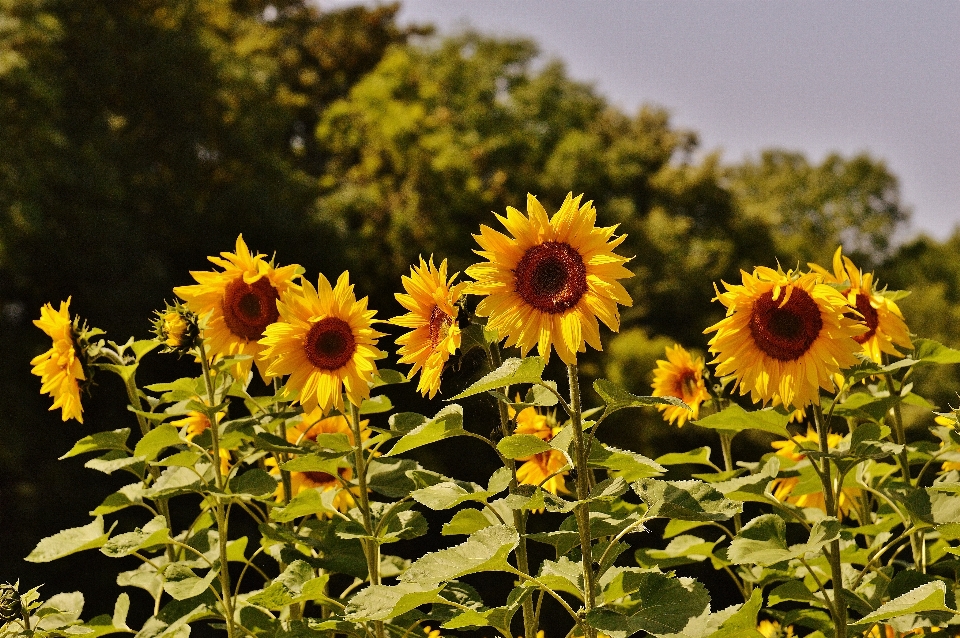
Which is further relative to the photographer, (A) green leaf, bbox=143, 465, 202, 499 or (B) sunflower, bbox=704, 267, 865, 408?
(A) green leaf, bbox=143, 465, 202, 499

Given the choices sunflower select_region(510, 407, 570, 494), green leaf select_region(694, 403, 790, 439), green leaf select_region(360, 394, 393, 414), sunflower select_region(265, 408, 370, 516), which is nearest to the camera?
green leaf select_region(694, 403, 790, 439)

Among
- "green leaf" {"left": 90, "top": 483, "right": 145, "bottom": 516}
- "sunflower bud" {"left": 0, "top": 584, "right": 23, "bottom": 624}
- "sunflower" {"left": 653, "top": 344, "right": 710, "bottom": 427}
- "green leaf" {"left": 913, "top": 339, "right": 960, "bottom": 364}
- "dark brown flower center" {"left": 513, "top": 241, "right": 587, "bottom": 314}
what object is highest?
"sunflower" {"left": 653, "top": 344, "right": 710, "bottom": 427}

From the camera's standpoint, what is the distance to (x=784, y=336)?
1769mm

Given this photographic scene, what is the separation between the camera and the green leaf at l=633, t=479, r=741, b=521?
1509mm

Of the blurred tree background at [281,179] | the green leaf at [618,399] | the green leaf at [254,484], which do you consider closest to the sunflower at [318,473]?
the green leaf at [254,484]

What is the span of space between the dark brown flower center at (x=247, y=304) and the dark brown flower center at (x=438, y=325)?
483 millimetres

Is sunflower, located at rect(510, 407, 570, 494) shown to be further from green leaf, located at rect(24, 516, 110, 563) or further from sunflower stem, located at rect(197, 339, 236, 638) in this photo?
green leaf, located at rect(24, 516, 110, 563)

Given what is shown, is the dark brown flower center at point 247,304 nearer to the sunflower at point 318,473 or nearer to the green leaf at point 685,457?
the sunflower at point 318,473

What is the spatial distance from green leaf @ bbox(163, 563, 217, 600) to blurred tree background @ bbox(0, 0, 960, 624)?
5725 mm

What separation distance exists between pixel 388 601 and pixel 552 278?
57cm

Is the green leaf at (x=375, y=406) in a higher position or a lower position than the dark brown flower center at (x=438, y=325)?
higher

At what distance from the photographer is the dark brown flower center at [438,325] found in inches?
67.1

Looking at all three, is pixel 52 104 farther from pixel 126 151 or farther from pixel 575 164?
pixel 575 164

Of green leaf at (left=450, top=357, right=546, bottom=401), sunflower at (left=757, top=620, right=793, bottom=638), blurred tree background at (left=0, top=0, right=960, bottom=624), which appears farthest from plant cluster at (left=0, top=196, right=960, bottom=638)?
blurred tree background at (left=0, top=0, right=960, bottom=624)
